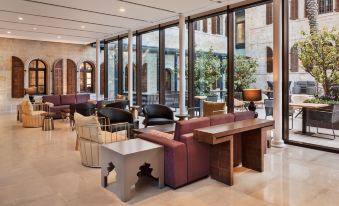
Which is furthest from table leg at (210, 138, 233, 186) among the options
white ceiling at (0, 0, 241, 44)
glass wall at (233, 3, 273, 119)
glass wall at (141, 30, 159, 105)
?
glass wall at (141, 30, 159, 105)

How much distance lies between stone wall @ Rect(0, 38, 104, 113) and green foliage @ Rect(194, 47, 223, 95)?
20.9 ft

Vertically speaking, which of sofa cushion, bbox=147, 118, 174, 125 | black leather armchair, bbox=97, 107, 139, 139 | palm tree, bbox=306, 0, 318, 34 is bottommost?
sofa cushion, bbox=147, 118, 174, 125

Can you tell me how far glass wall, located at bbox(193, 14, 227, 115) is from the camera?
7.77 metres

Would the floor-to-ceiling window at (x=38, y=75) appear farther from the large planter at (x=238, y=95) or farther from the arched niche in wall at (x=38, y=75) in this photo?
the large planter at (x=238, y=95)

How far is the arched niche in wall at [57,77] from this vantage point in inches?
490

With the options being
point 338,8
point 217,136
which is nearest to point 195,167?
point 217,136

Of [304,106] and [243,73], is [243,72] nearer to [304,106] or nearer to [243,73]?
[243,73]

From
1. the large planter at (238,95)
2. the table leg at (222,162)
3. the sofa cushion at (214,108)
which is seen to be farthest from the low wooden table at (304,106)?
the table leg at (222,162)

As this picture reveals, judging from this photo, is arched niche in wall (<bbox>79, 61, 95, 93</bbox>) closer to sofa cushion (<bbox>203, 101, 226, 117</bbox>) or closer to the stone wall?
the stone wall

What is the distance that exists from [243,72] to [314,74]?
1.80 m

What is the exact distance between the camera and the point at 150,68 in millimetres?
9961

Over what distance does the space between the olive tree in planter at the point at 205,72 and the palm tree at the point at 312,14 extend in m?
2.80

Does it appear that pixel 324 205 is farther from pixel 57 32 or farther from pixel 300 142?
pixel 57 32

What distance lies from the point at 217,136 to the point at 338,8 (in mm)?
3980
